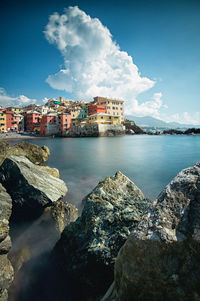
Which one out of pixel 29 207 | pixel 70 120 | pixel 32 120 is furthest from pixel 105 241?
pixel 32 120

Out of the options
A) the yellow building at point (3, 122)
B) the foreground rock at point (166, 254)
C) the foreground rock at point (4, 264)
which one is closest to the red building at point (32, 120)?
the yellow building at point (3, 122)

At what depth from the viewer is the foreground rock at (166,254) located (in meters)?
1.48

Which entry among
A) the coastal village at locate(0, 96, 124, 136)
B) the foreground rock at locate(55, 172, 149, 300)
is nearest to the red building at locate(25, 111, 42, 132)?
the coastal village at locate(0, 96, 124, 136)

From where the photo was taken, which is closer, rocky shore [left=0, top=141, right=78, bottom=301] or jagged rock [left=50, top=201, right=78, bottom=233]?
rocky shore [left=0, top=141, right=78, bottom=301]

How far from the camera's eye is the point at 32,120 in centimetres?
7225

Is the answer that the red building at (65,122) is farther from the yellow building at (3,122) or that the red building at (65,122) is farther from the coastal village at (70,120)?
the yellow building at (3,122)

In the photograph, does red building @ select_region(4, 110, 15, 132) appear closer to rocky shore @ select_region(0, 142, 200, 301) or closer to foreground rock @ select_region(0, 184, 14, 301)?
rocky shore @ select_region(0, 142, 200, 301)

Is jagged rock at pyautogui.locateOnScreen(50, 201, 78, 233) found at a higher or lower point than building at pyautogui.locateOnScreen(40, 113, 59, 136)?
lower

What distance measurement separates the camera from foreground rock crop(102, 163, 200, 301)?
1.48 metres

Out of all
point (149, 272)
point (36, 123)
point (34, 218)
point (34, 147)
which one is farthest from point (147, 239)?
point (36, 123)

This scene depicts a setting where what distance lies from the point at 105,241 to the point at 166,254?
1822 mm

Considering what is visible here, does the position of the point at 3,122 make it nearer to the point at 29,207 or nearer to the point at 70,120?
the point at 70,120

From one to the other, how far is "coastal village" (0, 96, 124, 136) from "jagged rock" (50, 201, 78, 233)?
172 ft

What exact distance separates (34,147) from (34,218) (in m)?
8.72
